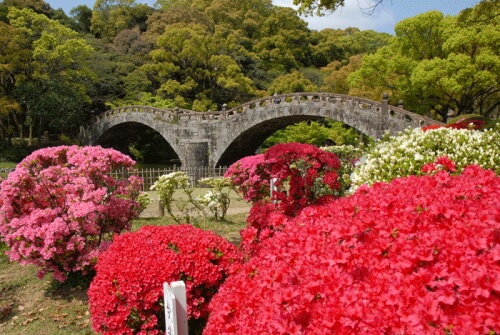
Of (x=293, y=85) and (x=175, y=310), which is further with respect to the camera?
(x=293, y=85)

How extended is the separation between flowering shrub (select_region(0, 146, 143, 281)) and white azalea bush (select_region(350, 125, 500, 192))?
359 centimetres

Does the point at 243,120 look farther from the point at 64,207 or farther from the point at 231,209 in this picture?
the point at 64,207

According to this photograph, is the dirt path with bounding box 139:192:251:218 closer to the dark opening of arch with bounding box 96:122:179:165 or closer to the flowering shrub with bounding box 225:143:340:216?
the flowering shrub with bounding box 225:143:340:216

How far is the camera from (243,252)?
408 centimetres

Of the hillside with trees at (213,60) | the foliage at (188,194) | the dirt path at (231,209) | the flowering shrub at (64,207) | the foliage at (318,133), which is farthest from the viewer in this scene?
the foliage at (318,133)

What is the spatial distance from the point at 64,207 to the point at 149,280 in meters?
2.54

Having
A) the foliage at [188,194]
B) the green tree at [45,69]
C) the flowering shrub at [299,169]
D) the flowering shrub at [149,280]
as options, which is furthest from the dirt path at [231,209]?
the green tree at [45,69]

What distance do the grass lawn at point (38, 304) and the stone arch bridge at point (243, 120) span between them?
13466 millimetres

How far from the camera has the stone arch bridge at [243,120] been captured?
16984mm

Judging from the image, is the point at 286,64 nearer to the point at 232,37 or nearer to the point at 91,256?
the point at 232,37

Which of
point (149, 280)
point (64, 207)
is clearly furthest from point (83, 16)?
point (149, 280)

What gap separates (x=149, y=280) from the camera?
3404 millimetres

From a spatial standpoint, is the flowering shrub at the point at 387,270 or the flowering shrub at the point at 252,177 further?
the flowering shrub at the point at 252,177

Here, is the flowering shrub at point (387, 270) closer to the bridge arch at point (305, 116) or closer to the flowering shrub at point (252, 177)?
the flowering shrub at point (252, 177)
